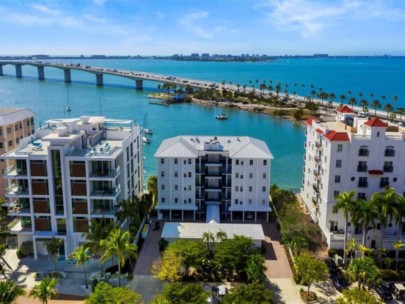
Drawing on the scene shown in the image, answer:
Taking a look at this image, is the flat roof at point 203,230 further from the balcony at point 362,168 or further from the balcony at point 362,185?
the balcony at point 362,168

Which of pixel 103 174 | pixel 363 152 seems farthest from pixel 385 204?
pixel 103 174

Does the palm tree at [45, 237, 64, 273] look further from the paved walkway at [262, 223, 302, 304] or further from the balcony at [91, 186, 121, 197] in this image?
the paved walkway at [262, 223, 302, 304]

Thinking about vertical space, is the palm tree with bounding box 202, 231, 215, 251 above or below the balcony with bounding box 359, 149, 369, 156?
below

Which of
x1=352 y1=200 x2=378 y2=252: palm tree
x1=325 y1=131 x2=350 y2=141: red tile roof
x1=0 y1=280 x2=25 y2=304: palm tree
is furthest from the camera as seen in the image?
x1=325 y1=131 x2=350 y2=141: red tile roof

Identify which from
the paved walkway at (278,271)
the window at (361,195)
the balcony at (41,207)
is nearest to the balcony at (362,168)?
the window at (361,195)

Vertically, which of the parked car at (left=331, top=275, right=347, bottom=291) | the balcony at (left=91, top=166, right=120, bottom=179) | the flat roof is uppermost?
the balcony at (left=91, top=166, right=120, bottom=179)

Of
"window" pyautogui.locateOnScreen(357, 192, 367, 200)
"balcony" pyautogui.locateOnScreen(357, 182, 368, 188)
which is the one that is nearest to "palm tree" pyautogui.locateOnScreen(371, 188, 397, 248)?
"balcony" pyautogui.locateOnScreen(357, 182, 368, 188)
